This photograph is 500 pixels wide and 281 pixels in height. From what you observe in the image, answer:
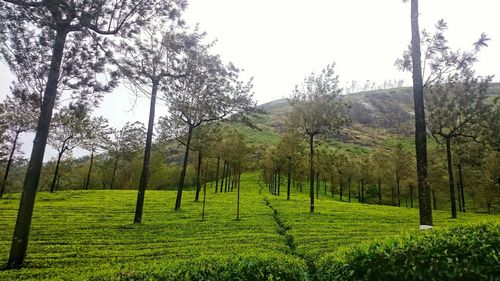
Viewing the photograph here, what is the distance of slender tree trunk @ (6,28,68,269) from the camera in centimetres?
1277

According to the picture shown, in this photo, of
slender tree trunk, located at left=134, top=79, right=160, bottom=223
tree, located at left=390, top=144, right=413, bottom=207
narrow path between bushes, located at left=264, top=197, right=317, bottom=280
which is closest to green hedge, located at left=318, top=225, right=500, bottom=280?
narrow path between bushes, located at left=264, top=197, right=317, bottom=280

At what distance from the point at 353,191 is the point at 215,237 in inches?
3162

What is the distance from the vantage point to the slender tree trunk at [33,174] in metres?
12.8

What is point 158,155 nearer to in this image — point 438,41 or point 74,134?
point 74,134

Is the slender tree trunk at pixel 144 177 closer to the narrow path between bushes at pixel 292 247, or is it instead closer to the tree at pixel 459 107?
the narrow path between bushes at pixel 292 247

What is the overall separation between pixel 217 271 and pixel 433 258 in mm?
5130

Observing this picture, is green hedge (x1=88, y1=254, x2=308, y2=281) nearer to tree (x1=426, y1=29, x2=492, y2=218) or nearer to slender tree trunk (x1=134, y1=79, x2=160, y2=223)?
slender tree trunk (x1=134, y1=79, x2=160, y2=223)

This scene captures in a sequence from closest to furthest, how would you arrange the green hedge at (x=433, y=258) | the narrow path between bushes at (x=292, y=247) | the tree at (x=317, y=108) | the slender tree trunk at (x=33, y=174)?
the green hedge at (x=433, y=258)
the narrow path between bushes at (x=292, y=247)
the slender tree trunk at (x=33, y=174)
the tree at (x=317, y=108)

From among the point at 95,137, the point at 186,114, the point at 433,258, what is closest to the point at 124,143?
the point at 95,137

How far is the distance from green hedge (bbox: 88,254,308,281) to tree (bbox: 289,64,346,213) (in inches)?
989

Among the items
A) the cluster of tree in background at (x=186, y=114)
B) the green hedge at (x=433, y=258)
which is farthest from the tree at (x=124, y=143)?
the green hedge at (x=433, y=258)

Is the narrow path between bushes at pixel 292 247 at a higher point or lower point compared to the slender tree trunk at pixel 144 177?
lower

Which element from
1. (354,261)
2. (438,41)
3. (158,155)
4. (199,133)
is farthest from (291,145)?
(158,155)

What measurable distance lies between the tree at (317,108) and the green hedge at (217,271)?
2511 centimetres
